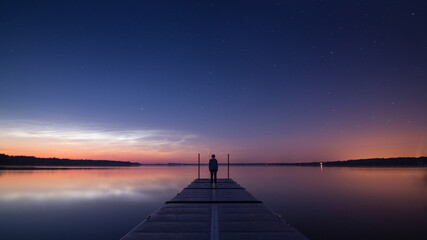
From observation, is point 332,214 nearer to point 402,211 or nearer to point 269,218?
point 402,211

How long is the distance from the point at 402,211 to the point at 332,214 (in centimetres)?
455

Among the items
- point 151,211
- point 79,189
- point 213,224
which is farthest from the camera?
point 79,189

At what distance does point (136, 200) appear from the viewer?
2017cm

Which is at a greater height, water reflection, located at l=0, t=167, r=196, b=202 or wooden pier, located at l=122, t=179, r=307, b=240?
wooden pier, located at l=122, t=179, r=307, b=240

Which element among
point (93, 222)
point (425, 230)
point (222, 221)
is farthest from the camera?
point (93, 222)

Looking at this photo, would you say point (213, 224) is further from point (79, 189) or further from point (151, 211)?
point (79, 189)

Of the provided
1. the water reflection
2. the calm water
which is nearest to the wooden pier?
the calm water

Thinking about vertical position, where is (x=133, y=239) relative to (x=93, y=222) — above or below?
above

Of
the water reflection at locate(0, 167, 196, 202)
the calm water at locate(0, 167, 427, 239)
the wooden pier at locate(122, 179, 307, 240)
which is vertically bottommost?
the water reflection at locate(0, 167, 196, 202)

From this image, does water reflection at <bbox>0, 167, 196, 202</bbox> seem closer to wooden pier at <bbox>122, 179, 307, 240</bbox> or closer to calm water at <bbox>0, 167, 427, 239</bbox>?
calm water at <bbox>0, 167, 427, 239</bbox>

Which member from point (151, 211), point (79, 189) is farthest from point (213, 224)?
point (79, 189)

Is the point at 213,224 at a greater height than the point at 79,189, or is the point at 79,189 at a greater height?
the point at 213,224

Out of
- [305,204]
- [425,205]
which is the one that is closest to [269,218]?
[305,204]

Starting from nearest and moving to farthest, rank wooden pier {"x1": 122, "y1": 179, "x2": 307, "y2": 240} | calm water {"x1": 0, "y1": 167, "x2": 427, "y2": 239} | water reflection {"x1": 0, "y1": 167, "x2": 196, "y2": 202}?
1. wooden pier {"x1": 122, "y1": 179, "x2": 307, "y2": 240}
2. calm water {"x1": 0, "y1": 167, "x2": 427, "y2": 239}
3. water reflection {"x1": 0, "y1": 167, "x2": 196, "y2": 202}
